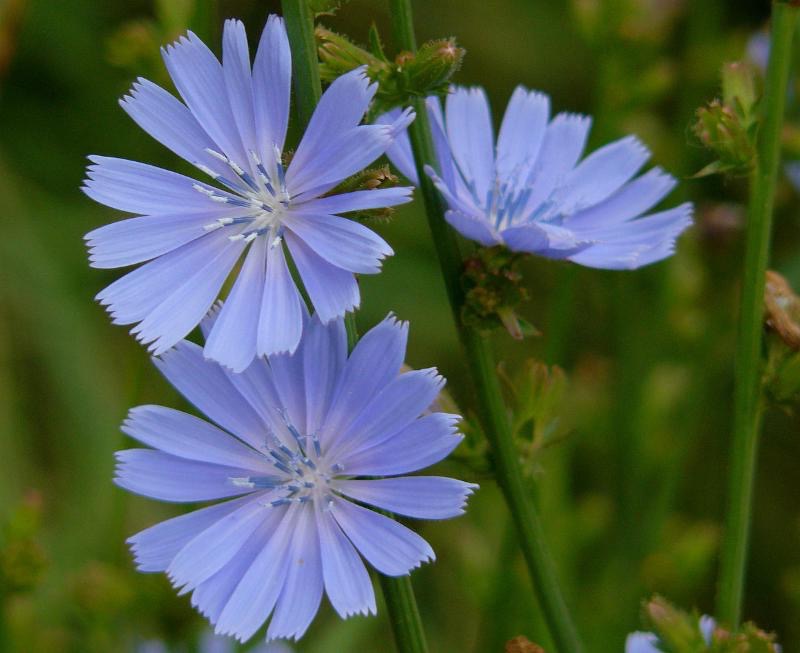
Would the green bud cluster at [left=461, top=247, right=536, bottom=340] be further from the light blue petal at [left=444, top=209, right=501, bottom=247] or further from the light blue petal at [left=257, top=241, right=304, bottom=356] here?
the light blue petal at [left=257, top=241, right=304, bottom=356]

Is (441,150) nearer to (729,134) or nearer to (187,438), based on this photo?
(729,134)

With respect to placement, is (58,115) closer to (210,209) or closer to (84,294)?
(84,294)

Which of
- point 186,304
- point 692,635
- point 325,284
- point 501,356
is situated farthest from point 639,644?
point 501,356

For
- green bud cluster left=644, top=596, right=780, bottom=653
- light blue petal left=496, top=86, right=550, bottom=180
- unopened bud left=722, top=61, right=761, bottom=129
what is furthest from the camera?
light blue petal left=496, top=86, right=550, bottom=180

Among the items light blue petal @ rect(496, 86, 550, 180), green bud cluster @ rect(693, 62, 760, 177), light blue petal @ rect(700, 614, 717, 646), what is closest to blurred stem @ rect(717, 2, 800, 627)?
green bud cluster @ rect(693, 62, 760, 177)

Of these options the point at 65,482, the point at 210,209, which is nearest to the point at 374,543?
the point at 210,209

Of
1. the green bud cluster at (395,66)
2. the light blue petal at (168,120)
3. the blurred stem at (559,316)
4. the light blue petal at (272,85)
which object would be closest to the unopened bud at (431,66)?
the green bud cluster at (395,66)
